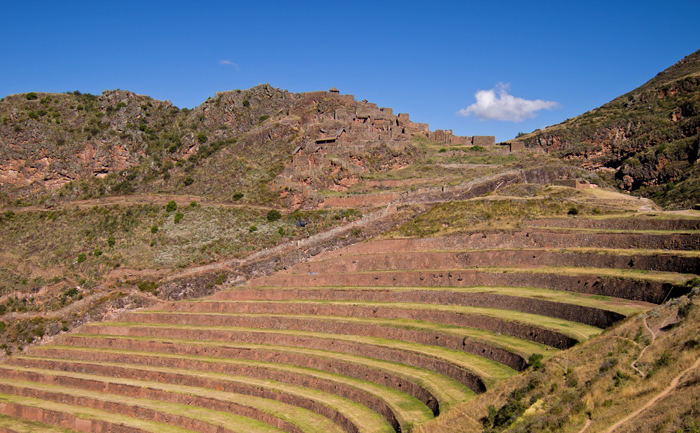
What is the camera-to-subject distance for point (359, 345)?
1032 inches

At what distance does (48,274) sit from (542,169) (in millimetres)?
45712

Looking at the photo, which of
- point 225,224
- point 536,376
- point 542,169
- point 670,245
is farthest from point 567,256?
point 225,224

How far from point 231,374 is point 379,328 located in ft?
26.8

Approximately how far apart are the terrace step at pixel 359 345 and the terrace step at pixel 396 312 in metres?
2.02

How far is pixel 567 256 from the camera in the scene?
27719 mm

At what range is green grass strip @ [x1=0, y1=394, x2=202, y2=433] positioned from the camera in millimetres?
24500

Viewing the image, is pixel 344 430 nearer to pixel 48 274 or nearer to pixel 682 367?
pixel 682 367

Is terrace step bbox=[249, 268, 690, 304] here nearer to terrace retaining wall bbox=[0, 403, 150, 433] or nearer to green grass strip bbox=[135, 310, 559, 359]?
green grass strip bbox=[135, 310, 559, 359]

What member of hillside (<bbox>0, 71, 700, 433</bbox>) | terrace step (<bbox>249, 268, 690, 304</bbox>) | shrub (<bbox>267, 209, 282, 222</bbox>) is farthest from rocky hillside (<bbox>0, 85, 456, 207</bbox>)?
terrace step (<bbox>249, 268, 690, 304</bbox>)

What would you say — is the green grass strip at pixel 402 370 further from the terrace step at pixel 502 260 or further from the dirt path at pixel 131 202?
the dirt path at pixel 131 202

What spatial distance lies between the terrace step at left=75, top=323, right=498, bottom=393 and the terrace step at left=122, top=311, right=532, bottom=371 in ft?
1.24

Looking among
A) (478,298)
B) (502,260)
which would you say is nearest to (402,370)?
(478,298)

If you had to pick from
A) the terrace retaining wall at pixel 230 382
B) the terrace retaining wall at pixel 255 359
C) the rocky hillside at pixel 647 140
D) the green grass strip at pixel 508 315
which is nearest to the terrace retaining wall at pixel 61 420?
the terrace retaining wall at pixel 230 382

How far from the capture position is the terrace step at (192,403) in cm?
2142
